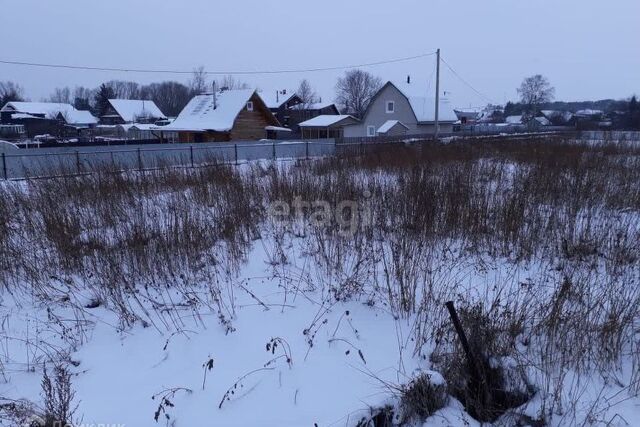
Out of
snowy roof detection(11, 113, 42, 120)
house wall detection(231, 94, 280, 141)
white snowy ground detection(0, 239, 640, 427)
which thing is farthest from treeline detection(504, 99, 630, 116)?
white snowy ground detection(0, 239, 640, 427)

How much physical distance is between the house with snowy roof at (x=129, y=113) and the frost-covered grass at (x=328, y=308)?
57.6 m

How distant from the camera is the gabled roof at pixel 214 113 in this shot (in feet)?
98.7

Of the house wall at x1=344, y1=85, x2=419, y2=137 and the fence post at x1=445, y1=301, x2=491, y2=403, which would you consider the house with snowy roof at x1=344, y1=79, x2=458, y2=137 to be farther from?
the fence post at x1=445, y1=301, x2=491, y2=403

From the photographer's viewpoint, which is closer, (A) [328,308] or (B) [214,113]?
(A) [328,308]

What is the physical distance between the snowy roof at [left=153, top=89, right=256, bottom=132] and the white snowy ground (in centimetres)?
2757

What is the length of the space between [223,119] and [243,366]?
29382 millimetres

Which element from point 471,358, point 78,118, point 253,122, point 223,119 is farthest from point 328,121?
point 471,358

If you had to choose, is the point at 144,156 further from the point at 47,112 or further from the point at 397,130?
the point at 47,112

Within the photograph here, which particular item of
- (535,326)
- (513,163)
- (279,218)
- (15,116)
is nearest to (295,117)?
(15,116)

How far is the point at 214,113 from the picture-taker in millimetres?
31047

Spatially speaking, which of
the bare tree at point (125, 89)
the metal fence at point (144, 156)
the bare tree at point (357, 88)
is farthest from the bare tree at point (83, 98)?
the metal fence at point (144, 156)

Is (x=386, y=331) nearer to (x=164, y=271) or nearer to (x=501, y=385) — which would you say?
(x=501, y=385)

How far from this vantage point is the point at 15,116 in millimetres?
54062

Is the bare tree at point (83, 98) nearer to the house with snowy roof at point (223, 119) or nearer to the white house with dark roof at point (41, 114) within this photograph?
the white house with dark roof at point (41, 114)
